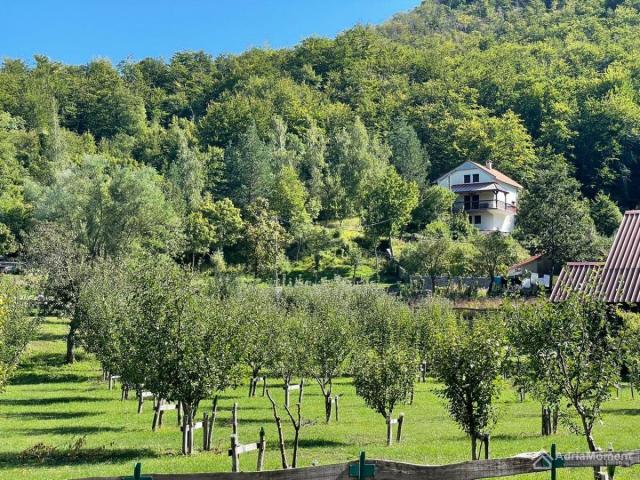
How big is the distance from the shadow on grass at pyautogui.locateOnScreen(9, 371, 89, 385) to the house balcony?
7130 cm

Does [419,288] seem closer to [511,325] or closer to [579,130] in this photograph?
[511,325]

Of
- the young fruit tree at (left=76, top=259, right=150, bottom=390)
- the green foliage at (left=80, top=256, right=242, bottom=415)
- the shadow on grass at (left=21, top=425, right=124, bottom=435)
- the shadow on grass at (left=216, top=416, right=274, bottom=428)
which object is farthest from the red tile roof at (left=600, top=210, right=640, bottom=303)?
the shadow on grass at (left=21, top=425, right=124, bottom=435)

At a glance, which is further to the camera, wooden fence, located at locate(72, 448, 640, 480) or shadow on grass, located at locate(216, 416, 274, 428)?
shadow on grass, located at locate(216, 416, 274, 428)

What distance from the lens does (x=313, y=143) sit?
125 metres

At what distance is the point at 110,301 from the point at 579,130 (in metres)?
115

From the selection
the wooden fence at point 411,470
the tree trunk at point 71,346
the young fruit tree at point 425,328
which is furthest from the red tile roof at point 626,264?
the tree trunk at point 71,346

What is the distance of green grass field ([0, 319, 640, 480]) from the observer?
21.8m

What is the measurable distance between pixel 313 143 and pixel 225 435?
3961 inches

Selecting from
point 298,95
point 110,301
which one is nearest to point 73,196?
point 110,301

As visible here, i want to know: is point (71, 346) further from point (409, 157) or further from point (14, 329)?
point (409, 157)

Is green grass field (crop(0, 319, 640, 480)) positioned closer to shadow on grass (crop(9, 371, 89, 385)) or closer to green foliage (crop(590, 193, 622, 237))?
shadow on grass (crop(9, 371, 89, 385))

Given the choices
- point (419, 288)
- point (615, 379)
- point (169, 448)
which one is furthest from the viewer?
point (419, 288)

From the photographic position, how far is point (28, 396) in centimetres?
4041

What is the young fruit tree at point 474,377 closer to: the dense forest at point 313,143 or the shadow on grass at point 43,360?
the shadow on grass at point 43,360
